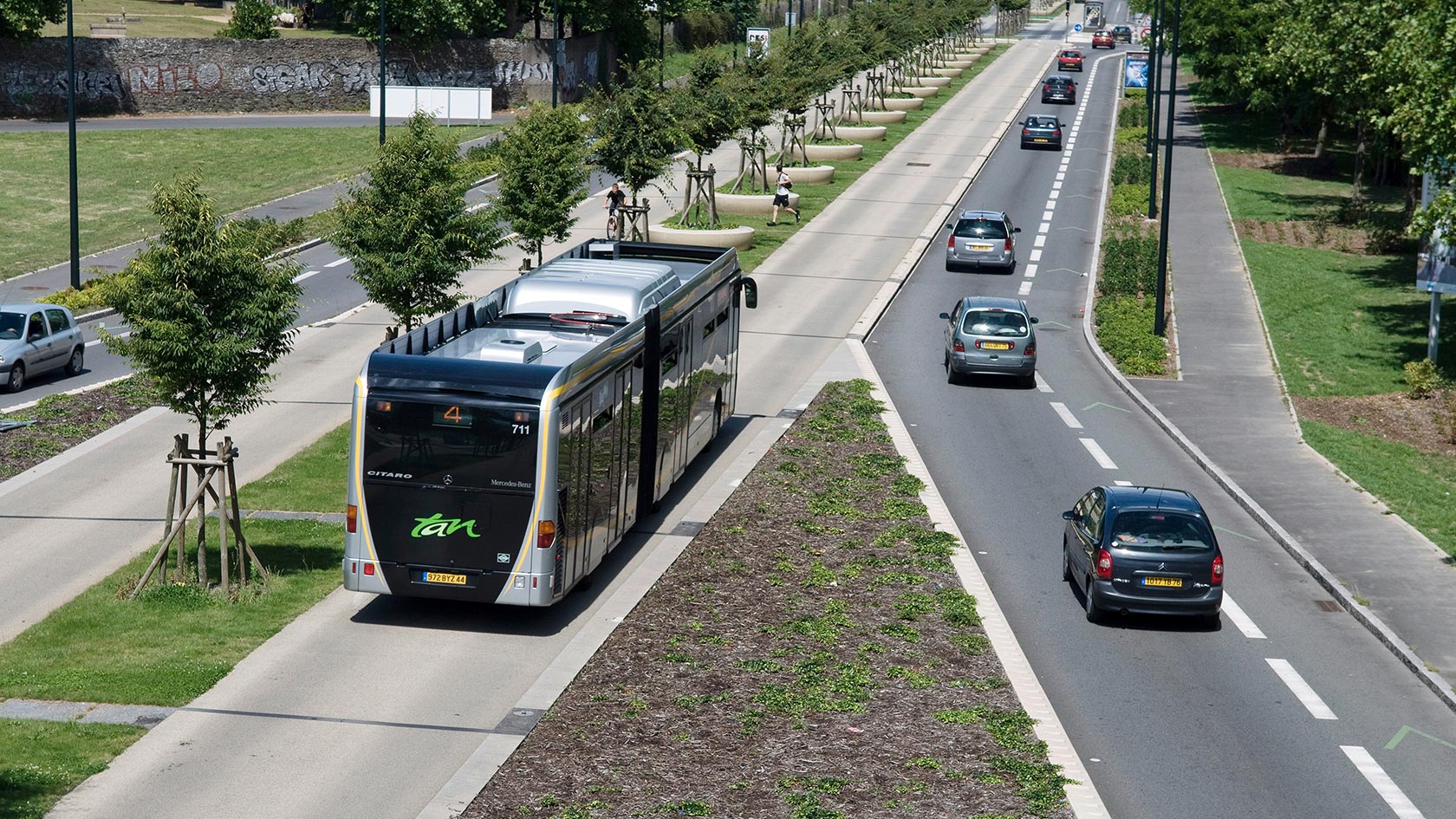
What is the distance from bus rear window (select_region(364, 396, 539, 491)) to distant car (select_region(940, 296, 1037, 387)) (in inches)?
726

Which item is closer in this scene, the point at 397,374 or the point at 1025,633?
the point at 397,374

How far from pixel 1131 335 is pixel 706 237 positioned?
14.8 m

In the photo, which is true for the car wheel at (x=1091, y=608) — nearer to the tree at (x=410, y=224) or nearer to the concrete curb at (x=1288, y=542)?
the concrete curb at (x=1288, y=542)

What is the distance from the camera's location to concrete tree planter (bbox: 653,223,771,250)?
1896 inches

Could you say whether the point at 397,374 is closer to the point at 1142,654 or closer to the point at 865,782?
the point at 865,782

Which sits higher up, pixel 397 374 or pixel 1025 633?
pixel 397 374

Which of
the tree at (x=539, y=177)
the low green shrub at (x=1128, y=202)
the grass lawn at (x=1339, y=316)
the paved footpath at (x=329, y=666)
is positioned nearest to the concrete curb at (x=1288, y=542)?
the grass lawn at (x=1339, y=316)

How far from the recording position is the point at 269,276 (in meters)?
19.5

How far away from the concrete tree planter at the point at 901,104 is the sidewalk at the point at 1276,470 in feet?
118

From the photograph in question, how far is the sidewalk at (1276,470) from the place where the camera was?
69.3 feet

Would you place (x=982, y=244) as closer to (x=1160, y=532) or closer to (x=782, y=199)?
(x=782, y=199)

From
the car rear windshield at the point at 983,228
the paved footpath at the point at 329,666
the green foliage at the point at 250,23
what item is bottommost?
the paved footpath at the point at 329,666

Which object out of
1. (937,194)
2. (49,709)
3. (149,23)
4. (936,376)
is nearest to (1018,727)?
(49,709)

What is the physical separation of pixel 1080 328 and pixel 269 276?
2718 centimetres
